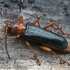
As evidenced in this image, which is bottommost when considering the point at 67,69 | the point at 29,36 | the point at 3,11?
the point at 67,69

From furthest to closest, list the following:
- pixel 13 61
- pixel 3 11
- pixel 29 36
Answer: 1. pixel 3 11
2. pixel 29 36
3. pixel 13 61

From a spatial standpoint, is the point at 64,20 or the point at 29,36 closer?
the point at 29,36

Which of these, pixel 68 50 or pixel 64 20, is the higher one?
pixel 64 20

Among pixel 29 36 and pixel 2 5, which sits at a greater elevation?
pixel 2 5

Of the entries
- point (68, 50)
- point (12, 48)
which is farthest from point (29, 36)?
point (68, 50)

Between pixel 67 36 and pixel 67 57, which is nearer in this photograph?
pixel 67 57

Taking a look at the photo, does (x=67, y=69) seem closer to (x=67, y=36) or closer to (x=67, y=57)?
(x=67, y=57)

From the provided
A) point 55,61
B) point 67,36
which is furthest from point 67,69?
point 67,36

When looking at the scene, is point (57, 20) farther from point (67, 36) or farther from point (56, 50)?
point (56, 50)

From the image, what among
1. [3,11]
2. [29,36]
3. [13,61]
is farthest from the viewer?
[3,11]
